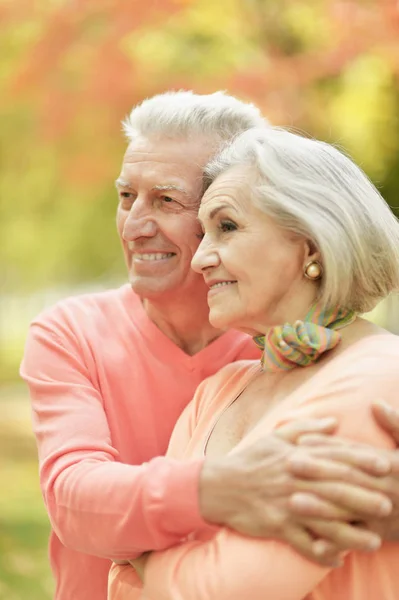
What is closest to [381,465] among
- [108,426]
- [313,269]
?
[313,269]

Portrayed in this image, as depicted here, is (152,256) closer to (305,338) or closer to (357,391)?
(305,338)

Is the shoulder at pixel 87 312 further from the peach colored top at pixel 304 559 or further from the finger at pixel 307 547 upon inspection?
the finger at pixel 307 547

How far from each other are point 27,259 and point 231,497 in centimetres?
1051

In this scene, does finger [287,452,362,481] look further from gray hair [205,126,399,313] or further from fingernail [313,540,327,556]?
gray hair [205,126,399,313]

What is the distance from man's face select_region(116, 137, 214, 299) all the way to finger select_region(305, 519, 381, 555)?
34.1 inches

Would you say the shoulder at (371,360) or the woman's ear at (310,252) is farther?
the woman's ear at (310,252)

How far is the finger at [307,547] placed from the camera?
1766mm

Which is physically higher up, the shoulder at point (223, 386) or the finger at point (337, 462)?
the shoulder at point (223, 386)

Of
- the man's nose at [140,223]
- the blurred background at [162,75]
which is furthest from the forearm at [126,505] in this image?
the blurred background at [162,75]

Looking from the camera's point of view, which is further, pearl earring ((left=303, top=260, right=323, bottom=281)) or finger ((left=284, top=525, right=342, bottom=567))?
pearl earring ((left=303, top=260, right=323, bottom=281))

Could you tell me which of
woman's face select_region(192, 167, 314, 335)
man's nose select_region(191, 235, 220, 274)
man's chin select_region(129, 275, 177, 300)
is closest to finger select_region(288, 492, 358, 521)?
woman's face select_region(192, 167, 314, 335)

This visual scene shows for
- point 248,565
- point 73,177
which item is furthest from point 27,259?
point 248,565

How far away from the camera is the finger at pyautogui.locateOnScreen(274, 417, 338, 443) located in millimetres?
1796

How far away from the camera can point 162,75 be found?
20.9 ft
